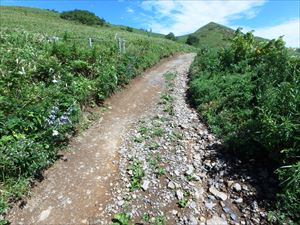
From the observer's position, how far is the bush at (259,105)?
212 inches

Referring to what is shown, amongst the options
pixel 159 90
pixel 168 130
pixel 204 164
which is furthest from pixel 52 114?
pixel 159 90

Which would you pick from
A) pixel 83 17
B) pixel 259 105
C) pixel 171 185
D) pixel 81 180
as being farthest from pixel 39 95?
pixel 83 17

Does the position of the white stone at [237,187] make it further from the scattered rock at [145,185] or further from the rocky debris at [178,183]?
the scattered rock at [145,185]

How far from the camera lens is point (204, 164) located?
22.3 ft

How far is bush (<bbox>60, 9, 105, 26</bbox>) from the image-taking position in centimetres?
5897

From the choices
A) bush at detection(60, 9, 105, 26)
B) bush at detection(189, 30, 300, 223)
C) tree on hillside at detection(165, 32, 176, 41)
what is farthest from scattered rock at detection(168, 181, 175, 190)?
tree on hillside at detection(165, 32, 176, 41)

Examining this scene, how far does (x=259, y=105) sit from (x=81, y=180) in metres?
5.25

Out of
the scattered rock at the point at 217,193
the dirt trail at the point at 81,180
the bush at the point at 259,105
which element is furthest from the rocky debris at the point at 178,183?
the bush at the point at 259,105

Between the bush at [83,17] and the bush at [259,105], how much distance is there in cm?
5102

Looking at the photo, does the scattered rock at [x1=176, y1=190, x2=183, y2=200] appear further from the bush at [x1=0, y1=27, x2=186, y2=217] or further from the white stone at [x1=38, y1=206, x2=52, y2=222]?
the bush at [x1=0, y1=27, x2=186, y2=217]

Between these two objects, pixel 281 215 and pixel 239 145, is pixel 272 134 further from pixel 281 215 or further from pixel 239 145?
pixel 281 215

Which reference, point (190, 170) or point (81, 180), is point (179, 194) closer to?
point (190, 170)

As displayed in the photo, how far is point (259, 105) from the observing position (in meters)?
7.62

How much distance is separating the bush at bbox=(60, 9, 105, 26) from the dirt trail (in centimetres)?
5445
